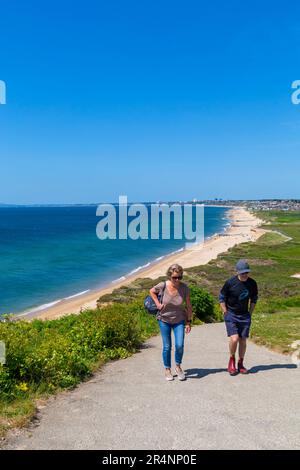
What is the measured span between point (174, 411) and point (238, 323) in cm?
198

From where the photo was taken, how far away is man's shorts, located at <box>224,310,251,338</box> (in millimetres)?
6785

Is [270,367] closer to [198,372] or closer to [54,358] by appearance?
[198,372]

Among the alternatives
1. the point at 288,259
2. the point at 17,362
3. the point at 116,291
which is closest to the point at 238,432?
the point at 17,362

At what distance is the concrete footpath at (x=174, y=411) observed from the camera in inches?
182

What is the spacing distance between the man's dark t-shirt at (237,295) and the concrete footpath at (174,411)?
1135mm

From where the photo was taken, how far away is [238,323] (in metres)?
6.81

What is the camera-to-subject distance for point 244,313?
6801mm

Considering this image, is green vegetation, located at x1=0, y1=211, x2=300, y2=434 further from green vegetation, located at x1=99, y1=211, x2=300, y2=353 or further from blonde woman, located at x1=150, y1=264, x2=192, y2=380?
blonde woman, located at x1=150, y1=264, x2=192, y2=380

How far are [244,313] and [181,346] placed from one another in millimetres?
1160

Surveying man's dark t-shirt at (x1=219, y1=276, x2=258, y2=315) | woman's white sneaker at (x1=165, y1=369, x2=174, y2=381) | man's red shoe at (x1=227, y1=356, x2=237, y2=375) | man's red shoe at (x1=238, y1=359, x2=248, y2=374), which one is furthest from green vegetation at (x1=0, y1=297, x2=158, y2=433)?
man's dark t-shirt at (x1=219, y1=276, x2=258, y2=315)

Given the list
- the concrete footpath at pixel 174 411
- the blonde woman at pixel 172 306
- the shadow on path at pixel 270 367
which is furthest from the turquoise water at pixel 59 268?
the blonde woman at pixel 172 306

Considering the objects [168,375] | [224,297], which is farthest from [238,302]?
[168,375]

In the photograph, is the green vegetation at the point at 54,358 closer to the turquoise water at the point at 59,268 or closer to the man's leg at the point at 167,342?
the man's leg at the point at 167,342

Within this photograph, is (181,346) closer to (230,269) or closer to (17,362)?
(17,362)
